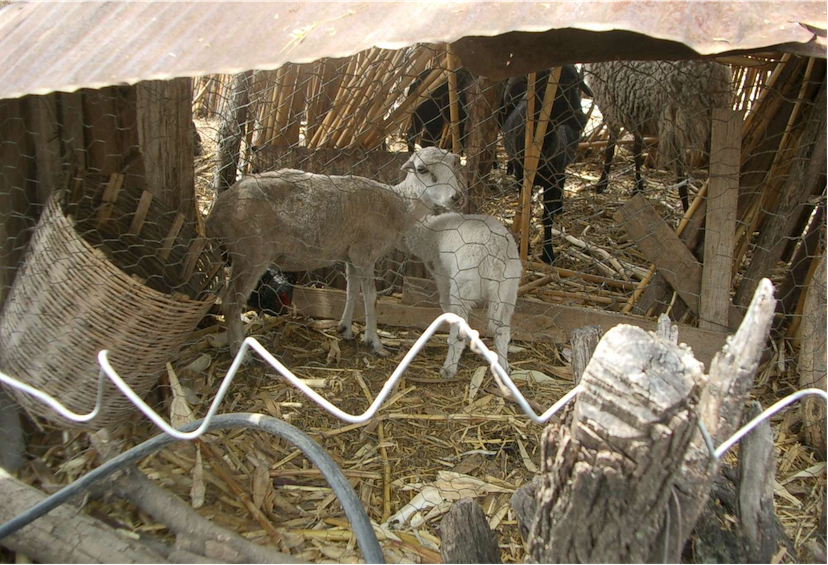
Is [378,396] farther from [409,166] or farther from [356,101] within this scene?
[356,101]

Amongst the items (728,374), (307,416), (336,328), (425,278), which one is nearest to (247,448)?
(307,416)

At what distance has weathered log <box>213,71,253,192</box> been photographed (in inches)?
159

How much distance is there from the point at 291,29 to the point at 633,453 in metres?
1.45

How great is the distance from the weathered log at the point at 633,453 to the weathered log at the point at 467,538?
296 mm

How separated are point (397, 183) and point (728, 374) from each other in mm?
2925

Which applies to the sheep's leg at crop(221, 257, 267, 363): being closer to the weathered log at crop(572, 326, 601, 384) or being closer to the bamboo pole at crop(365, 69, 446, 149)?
the bamboo pole at crop(365, 69, 446, 149)

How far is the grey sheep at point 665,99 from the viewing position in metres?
4.39

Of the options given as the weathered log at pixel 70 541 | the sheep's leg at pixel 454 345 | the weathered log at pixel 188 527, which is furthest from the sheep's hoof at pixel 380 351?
the weathered log at pixel 70 541

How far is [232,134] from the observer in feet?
13.4

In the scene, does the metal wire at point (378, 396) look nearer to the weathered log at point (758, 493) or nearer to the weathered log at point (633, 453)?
the weathered log at point (633, 453)

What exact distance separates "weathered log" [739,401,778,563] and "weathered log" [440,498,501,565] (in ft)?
2.03

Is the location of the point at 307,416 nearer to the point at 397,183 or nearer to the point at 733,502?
the point at 397,183

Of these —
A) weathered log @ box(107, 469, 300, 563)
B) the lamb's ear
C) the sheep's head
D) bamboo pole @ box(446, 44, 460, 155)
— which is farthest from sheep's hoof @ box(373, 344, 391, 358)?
weathered log @ box(107, 469, 300, 563)

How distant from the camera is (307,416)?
312 cm
